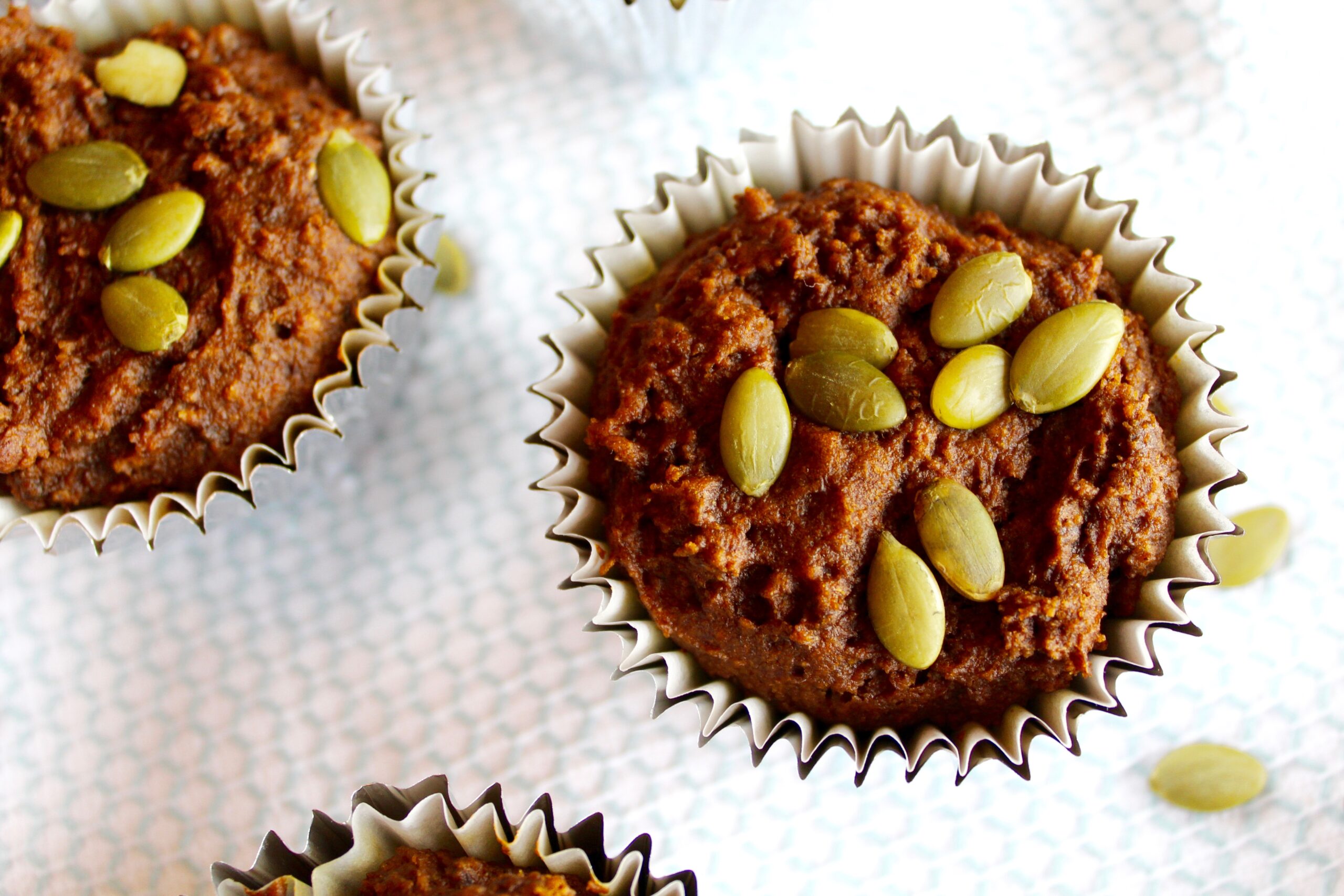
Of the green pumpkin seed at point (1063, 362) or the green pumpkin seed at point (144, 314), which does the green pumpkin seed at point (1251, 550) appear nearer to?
the green pumpkin seed at point (1063, 362)

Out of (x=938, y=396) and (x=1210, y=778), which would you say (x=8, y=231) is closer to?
(x=938, y=396)

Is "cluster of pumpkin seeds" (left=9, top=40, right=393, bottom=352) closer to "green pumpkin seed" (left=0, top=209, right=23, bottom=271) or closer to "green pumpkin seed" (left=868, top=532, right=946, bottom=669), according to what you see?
"green pumpkin seed" (left=0, top=209, right=23, bottom=271)

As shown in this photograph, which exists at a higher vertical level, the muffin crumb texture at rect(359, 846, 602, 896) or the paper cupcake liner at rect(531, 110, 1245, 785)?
the paper cupcake liner at rect(531, 110, 1245, 785)

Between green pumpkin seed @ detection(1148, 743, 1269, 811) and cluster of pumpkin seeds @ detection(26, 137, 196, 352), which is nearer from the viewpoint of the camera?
cluster of pumpkin seeds @ detection(26, 137, 196, 352)

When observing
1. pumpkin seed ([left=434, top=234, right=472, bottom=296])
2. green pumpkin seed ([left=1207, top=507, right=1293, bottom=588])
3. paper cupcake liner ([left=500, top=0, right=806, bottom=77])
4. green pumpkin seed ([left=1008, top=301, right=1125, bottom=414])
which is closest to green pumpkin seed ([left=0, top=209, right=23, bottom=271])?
pumpkin seed ([left=434, top=234, right=472, bottom=296])

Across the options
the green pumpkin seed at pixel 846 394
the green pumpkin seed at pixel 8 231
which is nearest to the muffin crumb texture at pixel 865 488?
the green pumpkin seed at pixel 846 394

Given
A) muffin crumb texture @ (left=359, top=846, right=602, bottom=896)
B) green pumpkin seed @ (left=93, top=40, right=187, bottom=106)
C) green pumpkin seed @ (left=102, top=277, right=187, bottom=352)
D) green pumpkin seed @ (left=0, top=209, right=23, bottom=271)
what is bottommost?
muffin crumb texture @ (left=359, top=846, right=602, bottom=896)

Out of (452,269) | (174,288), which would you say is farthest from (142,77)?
(452,269)

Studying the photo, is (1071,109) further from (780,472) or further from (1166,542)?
(780,472)
